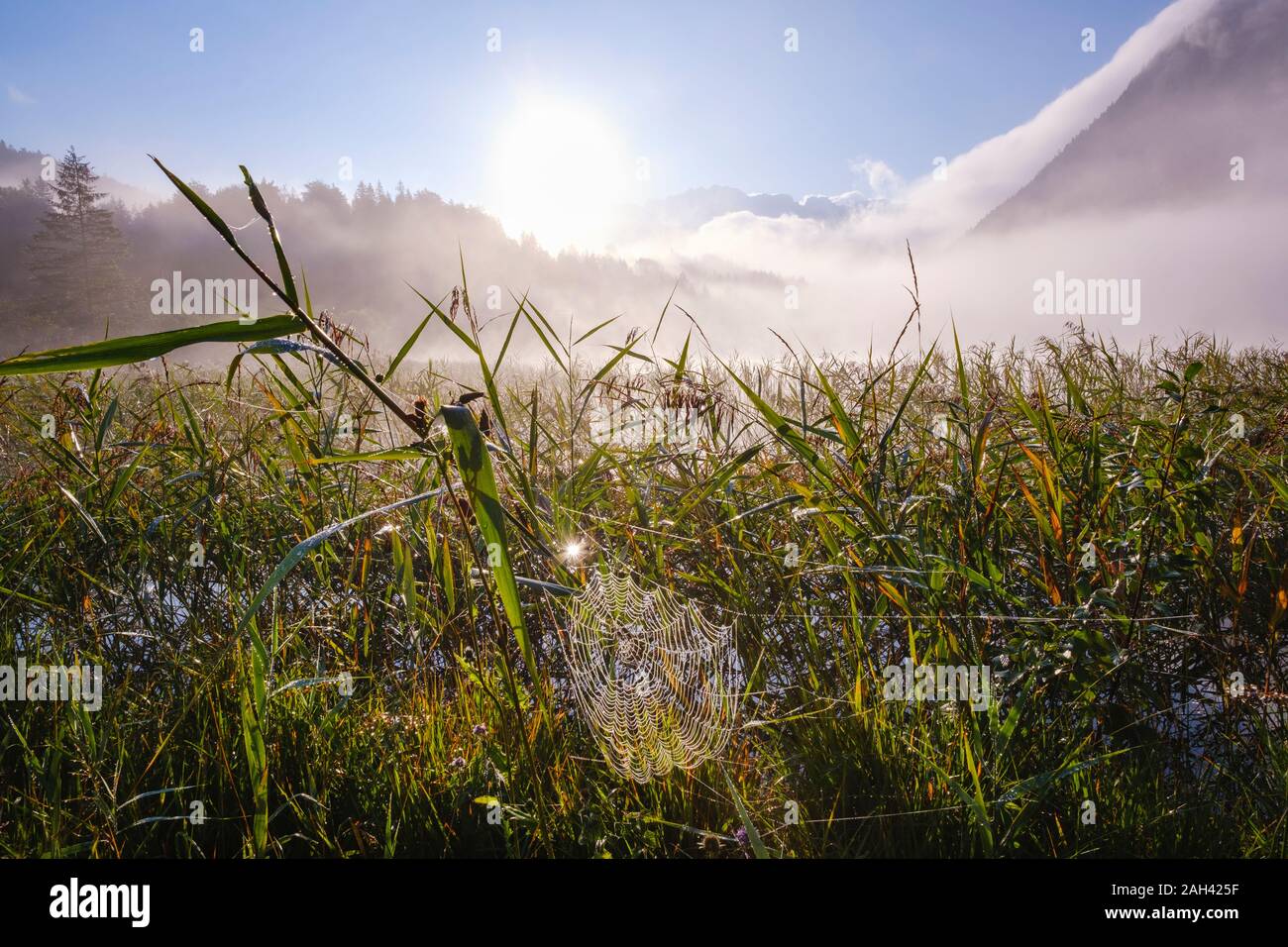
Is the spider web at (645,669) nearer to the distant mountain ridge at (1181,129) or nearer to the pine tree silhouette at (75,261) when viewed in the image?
the pine tree silhouette at (75,261)

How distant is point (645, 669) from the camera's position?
1.92 metres

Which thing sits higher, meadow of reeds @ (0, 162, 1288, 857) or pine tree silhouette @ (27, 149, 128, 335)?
pine tree silhouette @ (27, 149, 128, 335)

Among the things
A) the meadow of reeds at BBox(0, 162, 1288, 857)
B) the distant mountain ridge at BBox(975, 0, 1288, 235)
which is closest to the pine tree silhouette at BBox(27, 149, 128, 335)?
the meadow of reeds at BBox(0, 162, 1288, 857)

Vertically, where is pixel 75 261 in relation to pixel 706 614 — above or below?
above

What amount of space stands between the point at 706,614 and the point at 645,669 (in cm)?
40

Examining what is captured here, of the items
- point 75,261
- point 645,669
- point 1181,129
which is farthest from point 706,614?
point 1181,129

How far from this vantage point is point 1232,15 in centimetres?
15725

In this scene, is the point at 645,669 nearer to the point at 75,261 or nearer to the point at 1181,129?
the point at 75,261

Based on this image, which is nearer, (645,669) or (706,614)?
(645,669)

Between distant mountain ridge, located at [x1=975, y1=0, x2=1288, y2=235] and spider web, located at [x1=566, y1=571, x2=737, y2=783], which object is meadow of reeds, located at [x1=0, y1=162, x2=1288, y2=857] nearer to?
spider web, located at [x1=566, y1=571, x2=737, y2=783]

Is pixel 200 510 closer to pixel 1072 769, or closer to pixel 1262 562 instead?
pixel 1072 769

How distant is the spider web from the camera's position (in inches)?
66.0

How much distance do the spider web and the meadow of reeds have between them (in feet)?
0.30
